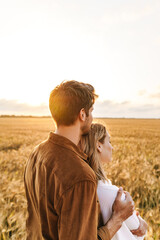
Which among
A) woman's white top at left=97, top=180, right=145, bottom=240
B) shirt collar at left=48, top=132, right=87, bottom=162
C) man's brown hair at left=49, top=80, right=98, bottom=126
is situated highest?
man's brown hair at left=49, top=80, right=98, bottom=126

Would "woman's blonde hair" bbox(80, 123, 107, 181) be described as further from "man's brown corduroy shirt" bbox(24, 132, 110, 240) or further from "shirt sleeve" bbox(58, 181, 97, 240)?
"shirt sleeve" bbox(58, 181, 97, 240)

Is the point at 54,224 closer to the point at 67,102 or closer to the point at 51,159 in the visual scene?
the point at 51,159

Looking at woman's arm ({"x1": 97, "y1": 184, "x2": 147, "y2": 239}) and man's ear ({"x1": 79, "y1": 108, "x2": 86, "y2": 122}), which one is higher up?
man's ear ({"x1": 79, "y1": 108, "x2": 86, "y2": 122})

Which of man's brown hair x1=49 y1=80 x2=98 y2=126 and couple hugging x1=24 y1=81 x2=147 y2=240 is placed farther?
man's brown hair x1=49 y1=80 x2=98 y2=126

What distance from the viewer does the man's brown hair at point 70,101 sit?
1.51 m

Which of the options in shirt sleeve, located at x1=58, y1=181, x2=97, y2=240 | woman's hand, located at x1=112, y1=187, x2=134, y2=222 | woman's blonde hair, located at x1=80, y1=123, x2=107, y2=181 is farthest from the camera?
woman's blonde hair, located at x1=80, y1=123, x2=107, y2=181

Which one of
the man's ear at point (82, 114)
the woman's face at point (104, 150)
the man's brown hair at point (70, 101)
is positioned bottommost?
the woman's face at point (104, 150)

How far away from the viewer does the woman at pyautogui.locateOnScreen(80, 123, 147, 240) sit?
181 centimetres

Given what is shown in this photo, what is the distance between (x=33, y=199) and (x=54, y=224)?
0.36 metres

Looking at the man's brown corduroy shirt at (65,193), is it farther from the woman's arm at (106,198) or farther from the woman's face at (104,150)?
the woman's face at (104,150)

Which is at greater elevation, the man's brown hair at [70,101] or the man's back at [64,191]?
the man's brown hair at [70,101]

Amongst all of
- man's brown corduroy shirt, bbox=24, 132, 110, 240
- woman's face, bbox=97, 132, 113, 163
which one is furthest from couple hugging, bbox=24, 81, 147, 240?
woman's face, bbox=97, 132, 113, 163

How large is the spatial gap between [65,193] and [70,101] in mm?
568

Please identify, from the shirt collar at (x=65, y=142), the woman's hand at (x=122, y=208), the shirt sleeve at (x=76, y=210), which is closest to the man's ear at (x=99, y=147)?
the woman's hand at (x=122, y=208)
